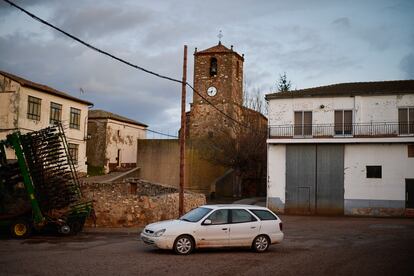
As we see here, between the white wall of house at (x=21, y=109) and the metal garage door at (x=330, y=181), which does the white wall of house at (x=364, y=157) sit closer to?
the metal garage door at (x=330, y=181)

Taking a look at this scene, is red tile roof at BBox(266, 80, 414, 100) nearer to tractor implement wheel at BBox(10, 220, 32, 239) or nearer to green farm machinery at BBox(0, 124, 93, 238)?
green farm machinery at BBox(0, 124, 93, 238)

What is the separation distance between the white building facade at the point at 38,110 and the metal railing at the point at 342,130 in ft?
55.4

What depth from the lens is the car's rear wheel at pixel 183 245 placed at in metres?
A: 14.3

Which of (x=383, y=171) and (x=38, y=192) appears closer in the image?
(x=38, y=192)

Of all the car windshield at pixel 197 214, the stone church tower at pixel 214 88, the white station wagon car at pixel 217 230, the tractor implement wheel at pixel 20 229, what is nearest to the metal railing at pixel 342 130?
the stone church tower at pixel 214 88

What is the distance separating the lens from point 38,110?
39.8 m

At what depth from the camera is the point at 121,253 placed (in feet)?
47.4

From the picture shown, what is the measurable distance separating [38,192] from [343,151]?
21610 millimetres

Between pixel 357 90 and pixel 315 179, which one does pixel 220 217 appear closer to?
pixel 315 179

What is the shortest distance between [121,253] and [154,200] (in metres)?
9.38

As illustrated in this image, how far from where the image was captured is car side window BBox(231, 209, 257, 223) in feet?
49.8

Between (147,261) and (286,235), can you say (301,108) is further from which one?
(147,261)

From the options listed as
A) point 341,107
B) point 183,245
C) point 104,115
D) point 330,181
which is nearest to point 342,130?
point 341,107

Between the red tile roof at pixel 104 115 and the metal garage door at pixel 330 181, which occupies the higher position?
the red tile roof at pixel 104 115
